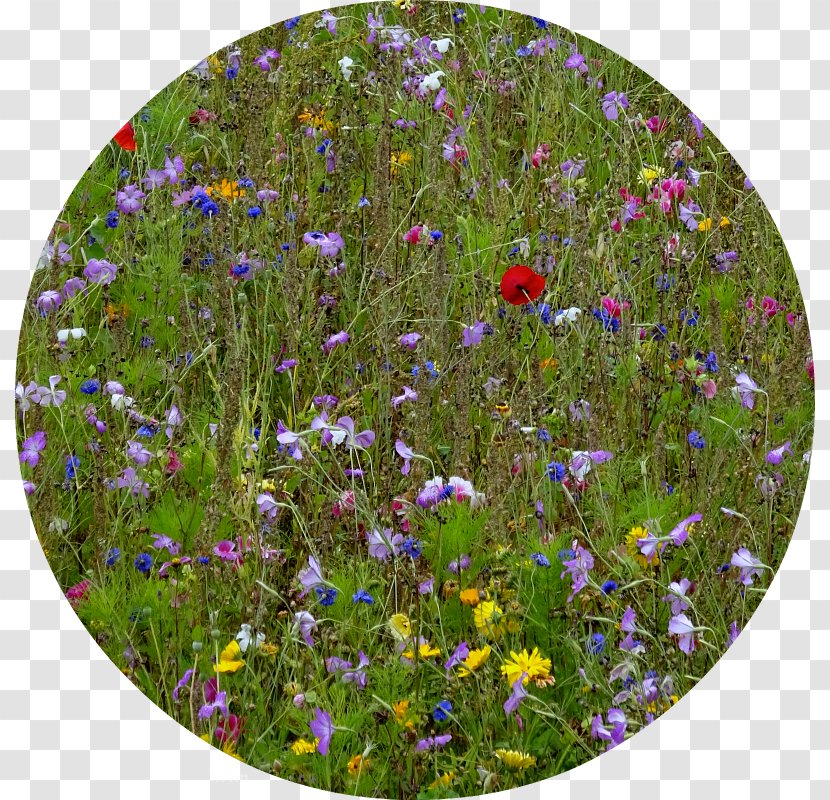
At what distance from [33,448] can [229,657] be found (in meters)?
0.56

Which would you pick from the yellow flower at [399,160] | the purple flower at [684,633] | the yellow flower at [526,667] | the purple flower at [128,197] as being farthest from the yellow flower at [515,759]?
the purple flower at [128,197]

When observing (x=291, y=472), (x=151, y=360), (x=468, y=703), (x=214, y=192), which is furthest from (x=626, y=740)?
(x=214, y=192)

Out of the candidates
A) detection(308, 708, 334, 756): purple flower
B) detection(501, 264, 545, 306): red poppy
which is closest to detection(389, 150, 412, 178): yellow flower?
detection(501, 264, 545, 306): red poppy

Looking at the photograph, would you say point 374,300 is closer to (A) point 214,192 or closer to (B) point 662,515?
(A) point 214,192

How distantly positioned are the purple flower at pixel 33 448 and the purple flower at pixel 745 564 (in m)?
1.33

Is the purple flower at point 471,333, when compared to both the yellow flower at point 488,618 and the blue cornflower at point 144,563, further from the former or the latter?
the blue cornflower at point 144,563

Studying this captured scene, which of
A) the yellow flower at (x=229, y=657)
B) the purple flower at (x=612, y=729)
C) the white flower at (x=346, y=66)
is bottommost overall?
the purple flower at (x=612, y=729)

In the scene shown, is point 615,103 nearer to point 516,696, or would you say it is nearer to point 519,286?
point 519,286

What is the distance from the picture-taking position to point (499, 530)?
2557 mm

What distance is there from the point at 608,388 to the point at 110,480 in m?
0.97

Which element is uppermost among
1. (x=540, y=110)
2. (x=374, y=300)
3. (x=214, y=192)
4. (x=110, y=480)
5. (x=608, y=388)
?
(x=540, y=110)

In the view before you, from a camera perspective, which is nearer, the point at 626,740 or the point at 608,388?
the point at 626,740

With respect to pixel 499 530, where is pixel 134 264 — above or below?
above

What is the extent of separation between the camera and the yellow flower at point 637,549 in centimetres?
259
